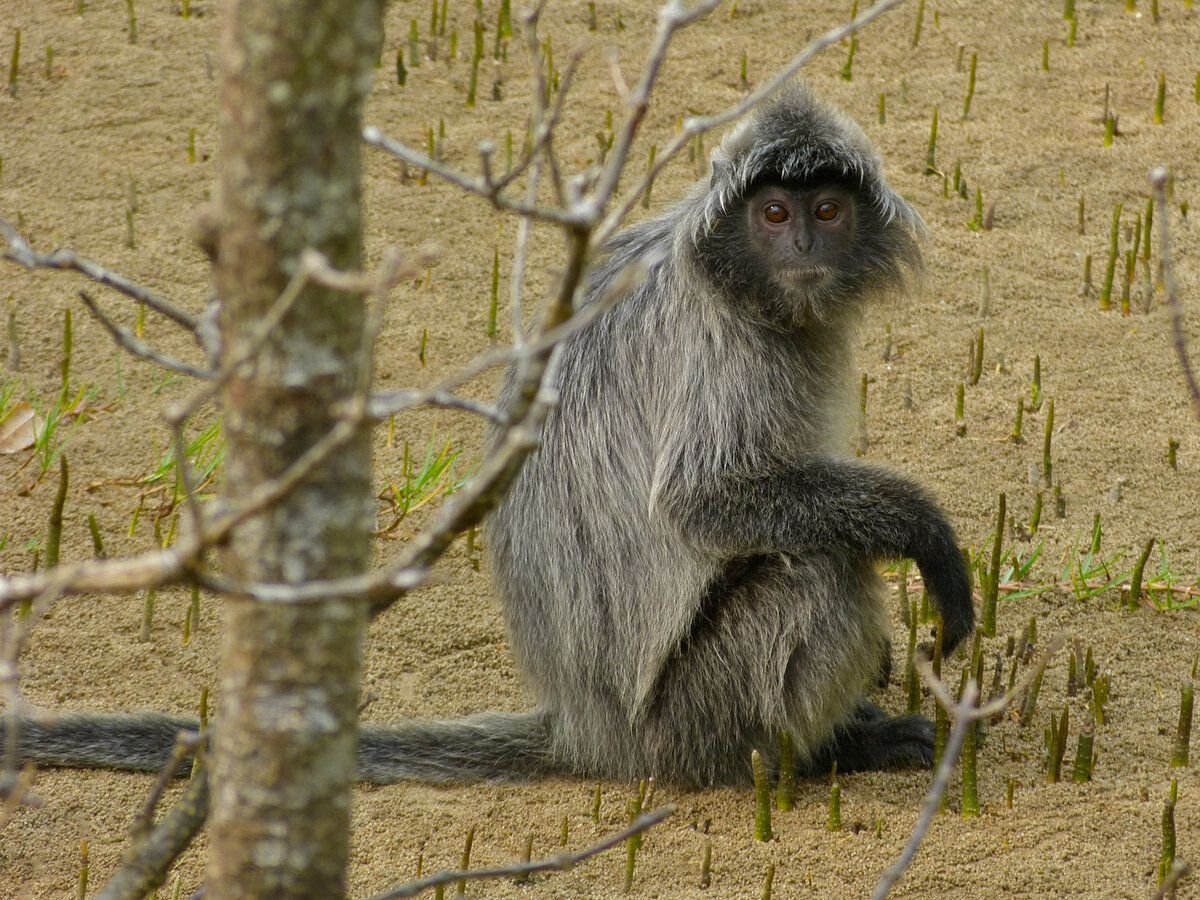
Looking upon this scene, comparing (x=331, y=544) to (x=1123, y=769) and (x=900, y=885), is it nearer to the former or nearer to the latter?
(x=900, y=885)

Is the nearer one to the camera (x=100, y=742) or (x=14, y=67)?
(x=100, y=742)

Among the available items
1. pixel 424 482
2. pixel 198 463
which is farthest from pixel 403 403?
pixel 198 463

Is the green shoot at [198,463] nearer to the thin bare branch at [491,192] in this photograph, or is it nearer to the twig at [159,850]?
the twig at [159,850]

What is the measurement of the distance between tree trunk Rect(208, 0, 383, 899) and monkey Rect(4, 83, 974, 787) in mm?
2512

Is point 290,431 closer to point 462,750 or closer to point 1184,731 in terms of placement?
point 462,750

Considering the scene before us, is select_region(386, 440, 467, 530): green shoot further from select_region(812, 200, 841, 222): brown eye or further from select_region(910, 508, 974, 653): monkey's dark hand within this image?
select_region(910, 508, 974, 653): monkey's dark hand

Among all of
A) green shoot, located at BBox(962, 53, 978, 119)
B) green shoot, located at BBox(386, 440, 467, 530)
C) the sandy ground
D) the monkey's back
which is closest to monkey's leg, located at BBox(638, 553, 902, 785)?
the monkey's back

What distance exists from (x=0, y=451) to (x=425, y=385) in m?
1.59

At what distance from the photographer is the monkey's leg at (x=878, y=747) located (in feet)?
15.0

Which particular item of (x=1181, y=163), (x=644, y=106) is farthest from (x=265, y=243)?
(x=1181, y=163)

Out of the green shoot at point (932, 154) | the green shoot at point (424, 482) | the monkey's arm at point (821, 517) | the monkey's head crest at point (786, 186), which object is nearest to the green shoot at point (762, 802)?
the monkey's arm at point (821, 517)

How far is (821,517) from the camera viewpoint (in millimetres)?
4402

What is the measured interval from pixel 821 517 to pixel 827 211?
0.92 m

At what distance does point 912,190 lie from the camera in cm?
737
